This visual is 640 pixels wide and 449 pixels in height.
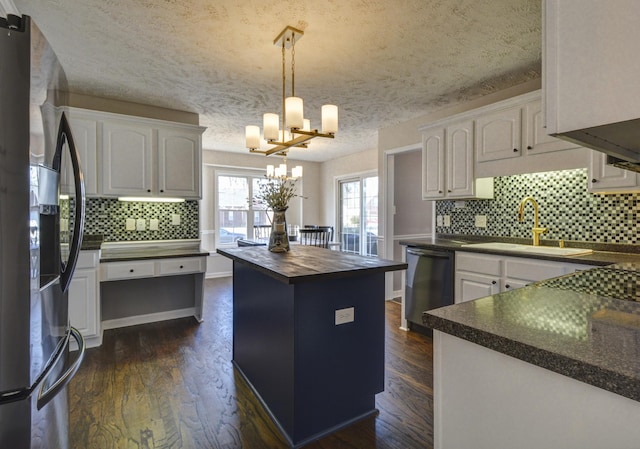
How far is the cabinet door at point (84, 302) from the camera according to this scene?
2.98 meters

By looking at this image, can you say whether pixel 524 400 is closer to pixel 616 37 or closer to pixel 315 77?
pixel 616 37

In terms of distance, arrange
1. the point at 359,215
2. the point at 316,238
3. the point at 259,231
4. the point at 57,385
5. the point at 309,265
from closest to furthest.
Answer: the point at 57,385 → the point at 309,265 → the point at 316,238 → the point at 359,215 → the point at 259,231

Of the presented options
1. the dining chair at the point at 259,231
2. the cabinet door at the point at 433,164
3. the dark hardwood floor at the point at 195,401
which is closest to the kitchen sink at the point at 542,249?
the cabinet door at the point at 433,164

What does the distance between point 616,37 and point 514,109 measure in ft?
8.26

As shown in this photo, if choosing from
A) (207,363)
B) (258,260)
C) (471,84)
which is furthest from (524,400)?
(471,84)

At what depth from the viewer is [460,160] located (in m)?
3.29

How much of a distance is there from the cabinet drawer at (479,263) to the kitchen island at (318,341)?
1214 millimetres

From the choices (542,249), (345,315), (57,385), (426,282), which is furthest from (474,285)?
(57,385)

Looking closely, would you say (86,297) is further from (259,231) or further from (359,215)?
(359,215)

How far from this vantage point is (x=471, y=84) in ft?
10.5

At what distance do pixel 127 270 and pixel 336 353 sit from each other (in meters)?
2.44

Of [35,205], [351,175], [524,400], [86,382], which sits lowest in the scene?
[86,382]

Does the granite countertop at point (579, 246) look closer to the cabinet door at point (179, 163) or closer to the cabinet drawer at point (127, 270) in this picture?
the cabinet door at point (179, 163)

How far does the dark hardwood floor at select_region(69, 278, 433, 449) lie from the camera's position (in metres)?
1.83
